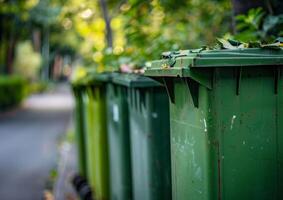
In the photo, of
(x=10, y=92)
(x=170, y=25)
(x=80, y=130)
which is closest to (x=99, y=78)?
(x=80, y=130)

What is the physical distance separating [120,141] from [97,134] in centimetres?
127

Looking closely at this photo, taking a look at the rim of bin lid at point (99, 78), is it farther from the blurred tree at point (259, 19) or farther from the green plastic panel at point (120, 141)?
the blurred tree at point (259, 19)

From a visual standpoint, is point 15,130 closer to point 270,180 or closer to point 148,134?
point 148,134

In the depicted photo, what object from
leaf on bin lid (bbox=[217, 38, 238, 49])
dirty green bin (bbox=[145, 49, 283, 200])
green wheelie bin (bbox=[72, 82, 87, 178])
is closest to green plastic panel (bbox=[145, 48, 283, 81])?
dirty green bin (bbox=[145, 49, 283, 200])

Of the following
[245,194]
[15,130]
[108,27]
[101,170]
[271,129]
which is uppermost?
[108,27]

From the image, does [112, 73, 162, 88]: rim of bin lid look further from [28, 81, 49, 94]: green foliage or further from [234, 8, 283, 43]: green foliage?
[28, 81, 49, 94]: green foliage

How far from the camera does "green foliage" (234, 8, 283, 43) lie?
475 centimetres

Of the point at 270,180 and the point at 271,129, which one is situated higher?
the point at 271,129

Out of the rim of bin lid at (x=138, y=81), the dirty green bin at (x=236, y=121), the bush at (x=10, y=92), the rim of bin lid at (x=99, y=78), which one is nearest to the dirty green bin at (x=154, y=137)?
the rim of bin lid at (x=138, y=81)

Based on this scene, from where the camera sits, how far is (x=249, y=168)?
3.01 meters

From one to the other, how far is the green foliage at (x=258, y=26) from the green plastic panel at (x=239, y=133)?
1735mm

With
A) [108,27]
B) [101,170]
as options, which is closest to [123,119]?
[101,170]

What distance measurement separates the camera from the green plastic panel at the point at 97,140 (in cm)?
618

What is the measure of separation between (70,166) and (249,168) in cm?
793
